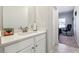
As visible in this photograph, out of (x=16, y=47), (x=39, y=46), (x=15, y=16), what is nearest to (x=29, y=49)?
(x=16, y=47)

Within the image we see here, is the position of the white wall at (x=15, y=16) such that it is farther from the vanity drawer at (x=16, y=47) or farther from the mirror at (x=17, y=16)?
the vanity drawer at (x=16, y=47)

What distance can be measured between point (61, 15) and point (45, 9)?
7.87 m

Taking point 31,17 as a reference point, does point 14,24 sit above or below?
below

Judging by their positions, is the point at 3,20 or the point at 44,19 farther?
the point at 44,19

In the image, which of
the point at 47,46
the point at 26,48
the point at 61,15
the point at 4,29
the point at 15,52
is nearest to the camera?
the point at 15,52

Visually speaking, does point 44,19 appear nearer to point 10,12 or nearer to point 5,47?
point 10,12

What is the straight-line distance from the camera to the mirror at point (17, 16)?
2.22 meters

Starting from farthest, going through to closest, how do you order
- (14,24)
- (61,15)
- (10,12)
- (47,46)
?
(61,15), (47,46), (14,24), (10,12)

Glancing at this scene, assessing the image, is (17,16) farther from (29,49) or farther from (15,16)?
(29,49)

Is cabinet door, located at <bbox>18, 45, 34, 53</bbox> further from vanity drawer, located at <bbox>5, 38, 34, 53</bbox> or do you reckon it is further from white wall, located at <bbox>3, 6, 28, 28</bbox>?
white wall, located at <bbox>3, 6, 28, 28</bbox>

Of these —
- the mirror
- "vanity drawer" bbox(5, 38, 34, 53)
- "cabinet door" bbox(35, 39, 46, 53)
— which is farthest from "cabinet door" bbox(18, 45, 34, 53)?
the mirror

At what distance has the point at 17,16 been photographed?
264cm

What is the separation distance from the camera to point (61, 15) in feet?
35.8

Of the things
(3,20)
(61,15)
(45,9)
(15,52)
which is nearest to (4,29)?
(3,20)
